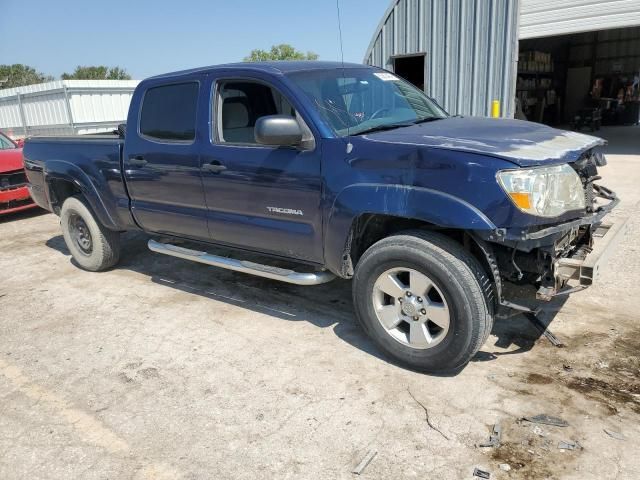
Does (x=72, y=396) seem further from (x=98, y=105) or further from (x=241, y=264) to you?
(x=98, y=105)

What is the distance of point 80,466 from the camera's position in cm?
278

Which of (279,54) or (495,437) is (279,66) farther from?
(279,54)

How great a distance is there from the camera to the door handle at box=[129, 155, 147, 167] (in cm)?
473

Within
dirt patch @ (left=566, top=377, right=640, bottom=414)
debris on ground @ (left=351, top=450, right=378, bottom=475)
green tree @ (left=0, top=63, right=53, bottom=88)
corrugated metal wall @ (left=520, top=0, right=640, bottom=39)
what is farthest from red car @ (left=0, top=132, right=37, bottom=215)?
green tree @ (left=0, top=63, right=53, bottom=88)

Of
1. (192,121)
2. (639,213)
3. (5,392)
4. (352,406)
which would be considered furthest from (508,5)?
→ (5,392)

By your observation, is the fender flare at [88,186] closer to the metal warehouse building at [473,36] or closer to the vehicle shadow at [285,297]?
the vehicle shadow at [285,297]

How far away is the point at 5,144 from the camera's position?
30.1 feet

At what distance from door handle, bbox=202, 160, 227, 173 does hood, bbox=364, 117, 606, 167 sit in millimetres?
1255

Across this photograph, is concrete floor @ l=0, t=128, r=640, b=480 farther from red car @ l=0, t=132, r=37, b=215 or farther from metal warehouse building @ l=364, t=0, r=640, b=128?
metal warehouse building @ l=364, t=0, r=640, b=128

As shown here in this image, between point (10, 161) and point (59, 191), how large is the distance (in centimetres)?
332

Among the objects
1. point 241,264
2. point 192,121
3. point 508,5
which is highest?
point 508,5

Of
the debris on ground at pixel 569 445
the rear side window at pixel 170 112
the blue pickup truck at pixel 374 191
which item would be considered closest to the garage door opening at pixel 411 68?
the blue pickup truck at pixel 374 191

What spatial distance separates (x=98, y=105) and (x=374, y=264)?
15434 mm

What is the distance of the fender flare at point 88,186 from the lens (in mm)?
5277
